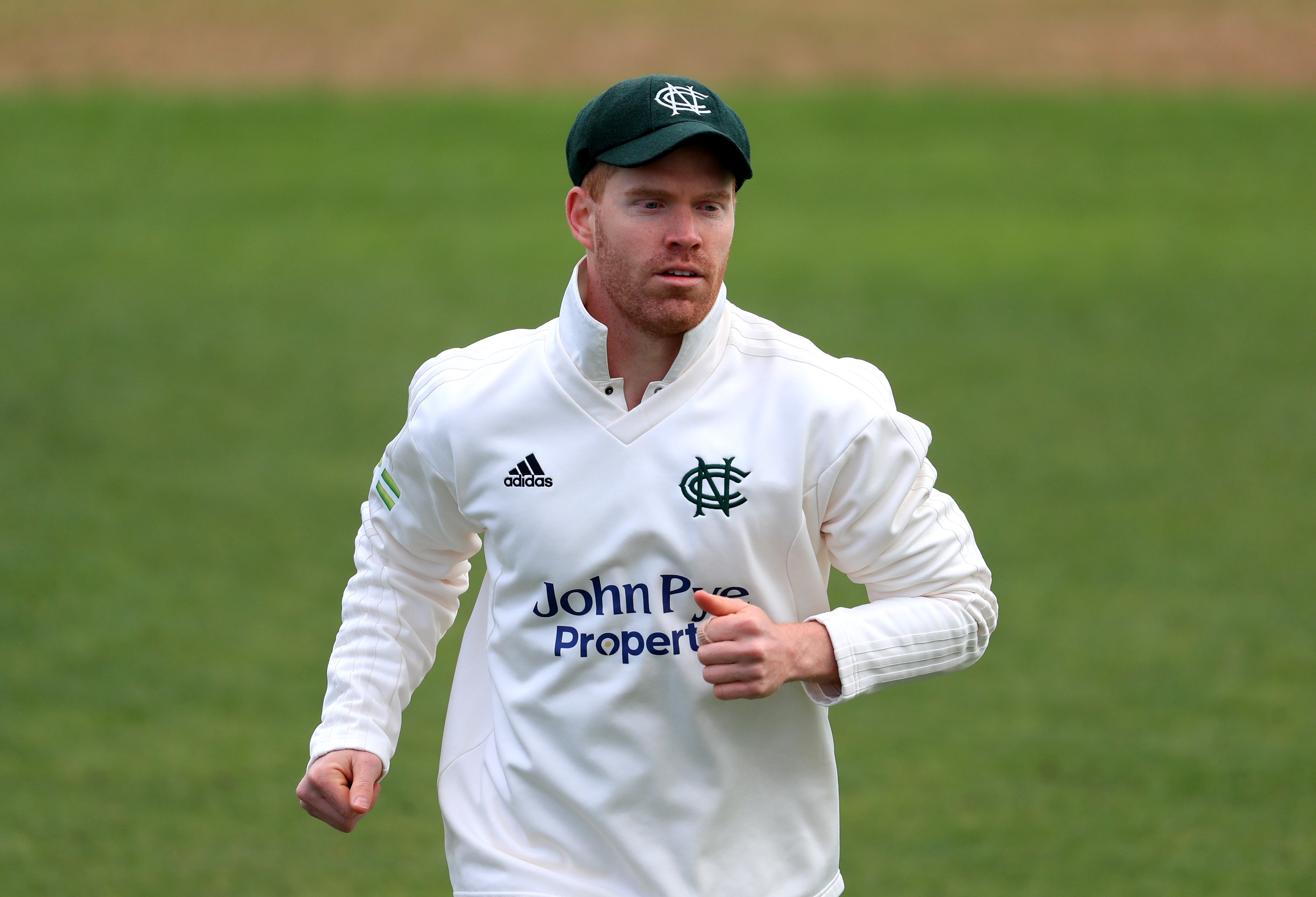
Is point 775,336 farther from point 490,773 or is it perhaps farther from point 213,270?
point 213,270

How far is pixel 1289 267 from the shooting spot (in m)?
16.7

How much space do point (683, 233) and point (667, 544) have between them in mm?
542

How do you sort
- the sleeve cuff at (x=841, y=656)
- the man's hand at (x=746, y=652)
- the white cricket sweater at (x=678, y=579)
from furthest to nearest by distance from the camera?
1. the white cricket sweater at (x=678, y=579)
2. the sleeve cuff at (x=841, y=656)
3. the man's hand at (x=746, y=652)

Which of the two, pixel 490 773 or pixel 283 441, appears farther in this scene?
pixel 283 441

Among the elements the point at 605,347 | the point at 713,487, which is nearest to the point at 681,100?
the point at 605,347

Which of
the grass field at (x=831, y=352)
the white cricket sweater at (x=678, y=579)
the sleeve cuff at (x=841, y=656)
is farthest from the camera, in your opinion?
the grass field at (x=831, y=352)

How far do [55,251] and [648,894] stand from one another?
1553 centimetres

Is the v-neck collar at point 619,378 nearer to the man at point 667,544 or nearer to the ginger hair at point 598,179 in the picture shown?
the man at point 667,544

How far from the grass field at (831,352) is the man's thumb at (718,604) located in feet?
12.8

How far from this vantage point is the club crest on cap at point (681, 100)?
2.96 m

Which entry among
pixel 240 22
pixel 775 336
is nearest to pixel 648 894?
pixel 775 336

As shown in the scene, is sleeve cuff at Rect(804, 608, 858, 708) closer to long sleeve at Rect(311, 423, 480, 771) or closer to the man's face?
the man's face

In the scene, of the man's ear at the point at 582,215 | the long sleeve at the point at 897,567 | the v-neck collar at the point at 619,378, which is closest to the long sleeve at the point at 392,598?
the v-neck collar at the point at 619,378

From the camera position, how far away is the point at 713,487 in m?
3.03
